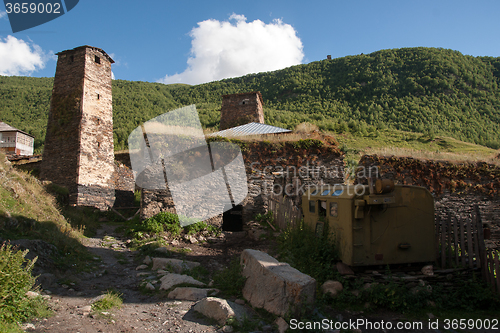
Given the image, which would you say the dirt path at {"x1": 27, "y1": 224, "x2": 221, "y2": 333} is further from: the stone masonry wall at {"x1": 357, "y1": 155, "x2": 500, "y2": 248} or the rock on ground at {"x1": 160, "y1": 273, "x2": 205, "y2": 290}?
the stone masonry wall at {"x1": 357, "y1": 155, "x2": 500, "y2": 248}

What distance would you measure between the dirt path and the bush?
0.20 m

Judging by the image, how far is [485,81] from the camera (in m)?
55.6

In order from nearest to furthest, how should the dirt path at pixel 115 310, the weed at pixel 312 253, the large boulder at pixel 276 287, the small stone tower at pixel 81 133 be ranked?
1. the dirt path at pixel 115 310
2. the large boulder at pixel 276 287
3. the weed at pixel 312 253
4. the small stone tower at pixel 81 133

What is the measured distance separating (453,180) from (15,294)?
14420 mm

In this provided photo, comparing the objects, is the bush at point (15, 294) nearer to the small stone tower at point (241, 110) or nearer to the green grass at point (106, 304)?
the green grass at point (106, 304)

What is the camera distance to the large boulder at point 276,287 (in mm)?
3869

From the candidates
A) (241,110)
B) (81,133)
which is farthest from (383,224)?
(241,110)

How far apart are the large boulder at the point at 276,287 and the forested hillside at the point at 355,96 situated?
32.8 m

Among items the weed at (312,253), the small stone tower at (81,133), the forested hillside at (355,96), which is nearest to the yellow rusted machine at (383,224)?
the weed at (312,253)

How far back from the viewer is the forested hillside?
138 ft

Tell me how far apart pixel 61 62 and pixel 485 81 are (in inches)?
2767

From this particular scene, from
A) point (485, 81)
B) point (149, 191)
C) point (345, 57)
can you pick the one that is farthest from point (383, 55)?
point (149, 191)

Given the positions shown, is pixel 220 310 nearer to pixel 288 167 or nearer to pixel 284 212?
pixel 284 212

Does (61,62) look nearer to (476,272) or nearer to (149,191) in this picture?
(149,191)
